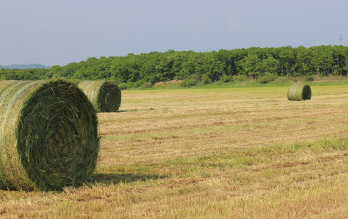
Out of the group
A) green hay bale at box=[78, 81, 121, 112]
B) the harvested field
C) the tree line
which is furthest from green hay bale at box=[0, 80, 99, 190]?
the tree line

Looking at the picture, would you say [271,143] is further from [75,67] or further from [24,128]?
[75,67]

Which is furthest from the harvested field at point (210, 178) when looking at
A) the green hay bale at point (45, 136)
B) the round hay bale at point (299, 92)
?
the round hay bale at point (299, 92)

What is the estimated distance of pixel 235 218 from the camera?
18.9 feet

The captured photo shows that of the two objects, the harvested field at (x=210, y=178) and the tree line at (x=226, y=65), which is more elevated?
the tree line at (x=226, y=65)

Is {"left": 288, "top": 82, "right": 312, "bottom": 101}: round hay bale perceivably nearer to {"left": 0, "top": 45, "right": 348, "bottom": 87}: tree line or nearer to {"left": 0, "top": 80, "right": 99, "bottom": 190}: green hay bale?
{"left": 0, "top": 80, "right": 99, "bottom": 190}: green hay bale

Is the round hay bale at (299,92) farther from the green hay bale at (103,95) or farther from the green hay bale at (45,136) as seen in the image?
the green hay bale at (45,136)

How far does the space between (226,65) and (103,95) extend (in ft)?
291

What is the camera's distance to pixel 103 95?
2298cm

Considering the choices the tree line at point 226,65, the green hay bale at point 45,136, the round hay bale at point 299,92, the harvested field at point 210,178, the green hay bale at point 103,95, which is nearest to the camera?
the harvested field at point 210,178

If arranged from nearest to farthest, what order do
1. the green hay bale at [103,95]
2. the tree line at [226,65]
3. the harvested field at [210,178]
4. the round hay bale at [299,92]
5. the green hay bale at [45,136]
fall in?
the harvested field at [210,178] < the green hay bale at [45,136] < the green hay bale at [103,95] < the round hay bale at [299,92] < the tree line at [226,65]

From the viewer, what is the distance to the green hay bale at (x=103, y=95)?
22656 mm

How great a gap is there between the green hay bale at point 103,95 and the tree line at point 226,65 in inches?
2883

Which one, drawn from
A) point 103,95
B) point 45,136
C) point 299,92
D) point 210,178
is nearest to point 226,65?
point 299,92

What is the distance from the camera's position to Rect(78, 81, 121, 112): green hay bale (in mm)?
22656
